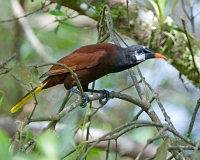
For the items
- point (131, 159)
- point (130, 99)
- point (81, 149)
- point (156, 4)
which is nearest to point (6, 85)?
point (131, 159)

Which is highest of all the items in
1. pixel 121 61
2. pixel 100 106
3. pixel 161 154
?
pixel 161 154

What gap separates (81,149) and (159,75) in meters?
3.27

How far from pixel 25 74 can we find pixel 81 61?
48.3 inches

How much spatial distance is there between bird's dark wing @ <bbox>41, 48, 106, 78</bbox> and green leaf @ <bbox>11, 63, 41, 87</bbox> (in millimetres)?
1102

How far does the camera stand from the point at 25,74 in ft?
4.90

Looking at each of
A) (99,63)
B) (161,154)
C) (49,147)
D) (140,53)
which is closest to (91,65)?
(99,63)

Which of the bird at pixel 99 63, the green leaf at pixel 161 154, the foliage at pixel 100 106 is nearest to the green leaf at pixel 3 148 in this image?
the foliage at pixel 100 106

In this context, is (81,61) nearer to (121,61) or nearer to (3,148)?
(121,61)

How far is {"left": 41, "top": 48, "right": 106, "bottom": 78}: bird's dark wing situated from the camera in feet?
8.70

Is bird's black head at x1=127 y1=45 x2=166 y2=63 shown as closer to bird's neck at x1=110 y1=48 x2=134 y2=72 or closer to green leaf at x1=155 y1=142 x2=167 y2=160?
bird's neck at x1=110 y1=48 x2=134 y2=72

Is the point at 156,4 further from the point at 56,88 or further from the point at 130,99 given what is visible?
the point at 56,88

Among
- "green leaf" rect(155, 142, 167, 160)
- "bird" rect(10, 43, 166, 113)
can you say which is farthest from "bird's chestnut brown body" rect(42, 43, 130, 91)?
"green leaf" rect(155, 142, 167, 160)

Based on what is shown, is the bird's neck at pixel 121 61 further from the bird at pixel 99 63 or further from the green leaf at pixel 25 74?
the green leaf at pixel 25 74

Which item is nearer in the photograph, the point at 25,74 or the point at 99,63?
the point at 25,74
